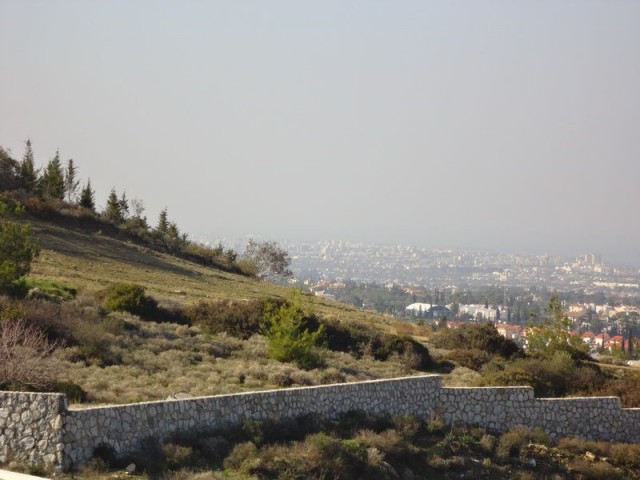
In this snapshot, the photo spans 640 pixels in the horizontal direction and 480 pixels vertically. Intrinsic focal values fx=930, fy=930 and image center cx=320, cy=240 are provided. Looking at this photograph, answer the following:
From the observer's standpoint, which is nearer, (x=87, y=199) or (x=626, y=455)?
(x=626, y=455)

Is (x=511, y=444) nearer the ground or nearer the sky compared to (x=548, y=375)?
nearer the ground

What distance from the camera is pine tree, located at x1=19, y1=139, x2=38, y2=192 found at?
7214 cm

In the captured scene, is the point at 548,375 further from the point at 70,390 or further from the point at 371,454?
the point at 70,390

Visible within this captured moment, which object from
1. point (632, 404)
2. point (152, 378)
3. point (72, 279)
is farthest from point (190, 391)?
point (72, 279)

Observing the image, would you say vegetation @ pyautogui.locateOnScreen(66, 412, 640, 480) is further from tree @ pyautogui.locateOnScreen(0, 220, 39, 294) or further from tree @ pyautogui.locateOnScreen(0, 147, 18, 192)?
tree @ pyautogui.locateOnScreen(0, 147, 18, 192)

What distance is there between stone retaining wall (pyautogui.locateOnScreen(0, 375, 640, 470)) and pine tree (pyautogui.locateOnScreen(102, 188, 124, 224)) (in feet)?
175

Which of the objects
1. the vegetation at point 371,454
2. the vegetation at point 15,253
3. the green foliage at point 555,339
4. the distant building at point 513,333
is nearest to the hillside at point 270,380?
the vegetation at point 371,454

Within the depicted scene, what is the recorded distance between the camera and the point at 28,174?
244 ft

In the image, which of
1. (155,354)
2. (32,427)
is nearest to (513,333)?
(155,354)

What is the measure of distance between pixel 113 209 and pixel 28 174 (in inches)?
319

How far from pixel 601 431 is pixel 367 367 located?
27.4 feet

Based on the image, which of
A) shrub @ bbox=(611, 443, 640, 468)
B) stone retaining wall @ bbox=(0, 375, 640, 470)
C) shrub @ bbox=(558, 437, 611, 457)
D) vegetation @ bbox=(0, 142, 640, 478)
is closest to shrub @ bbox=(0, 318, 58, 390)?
→ vegetation @ bbox=(0, 142, 640, 478)

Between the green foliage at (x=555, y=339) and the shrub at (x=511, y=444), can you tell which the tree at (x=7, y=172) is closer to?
the green foliage at (x=555, y=339)

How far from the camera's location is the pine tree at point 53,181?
75.3 metres
